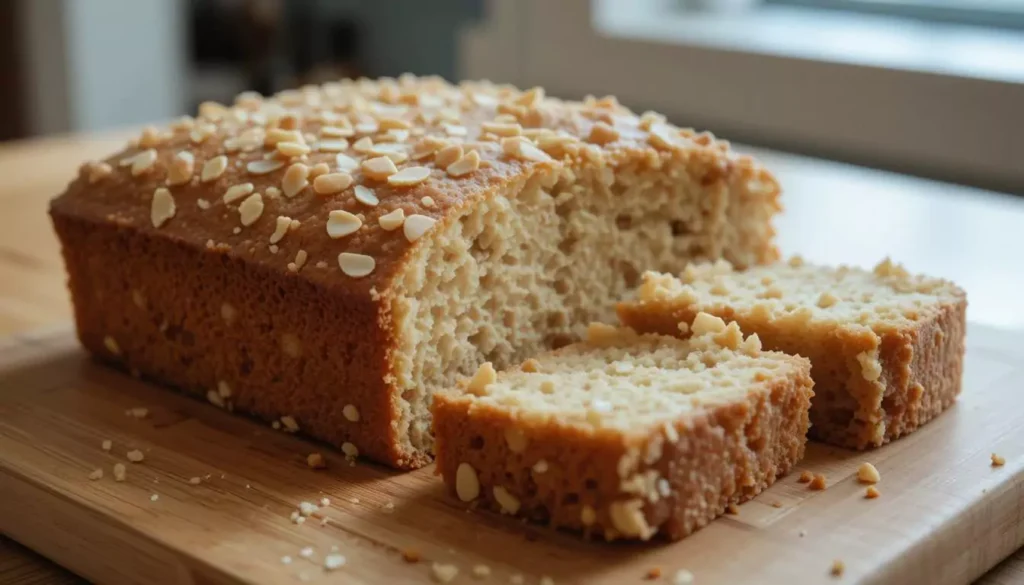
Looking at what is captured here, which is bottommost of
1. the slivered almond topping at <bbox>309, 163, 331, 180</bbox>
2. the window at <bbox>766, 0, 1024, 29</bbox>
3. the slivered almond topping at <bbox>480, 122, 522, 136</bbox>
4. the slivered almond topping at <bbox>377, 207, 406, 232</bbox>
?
the slivered almond topping at <bbox>377, 207, 406, 232</bbox>

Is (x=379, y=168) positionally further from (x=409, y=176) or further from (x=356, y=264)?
(x=356, y=264)

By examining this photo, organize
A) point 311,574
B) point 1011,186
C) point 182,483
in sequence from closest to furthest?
1. point 311,574
2. point 182,483
3. point 1011,186

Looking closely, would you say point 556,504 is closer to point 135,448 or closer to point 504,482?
point 504,482

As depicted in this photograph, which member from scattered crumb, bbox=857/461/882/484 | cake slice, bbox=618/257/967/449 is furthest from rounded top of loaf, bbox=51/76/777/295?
scattered crumb, bbox=857/461/882/484

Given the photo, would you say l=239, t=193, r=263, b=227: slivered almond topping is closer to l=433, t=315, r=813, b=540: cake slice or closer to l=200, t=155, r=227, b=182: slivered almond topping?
l=200, t=155, r=227, b=182: slivered almond topping

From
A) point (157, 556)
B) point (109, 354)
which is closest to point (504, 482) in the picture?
point (157, 556)

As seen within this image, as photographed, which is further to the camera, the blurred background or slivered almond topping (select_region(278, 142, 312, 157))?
the blurred background
